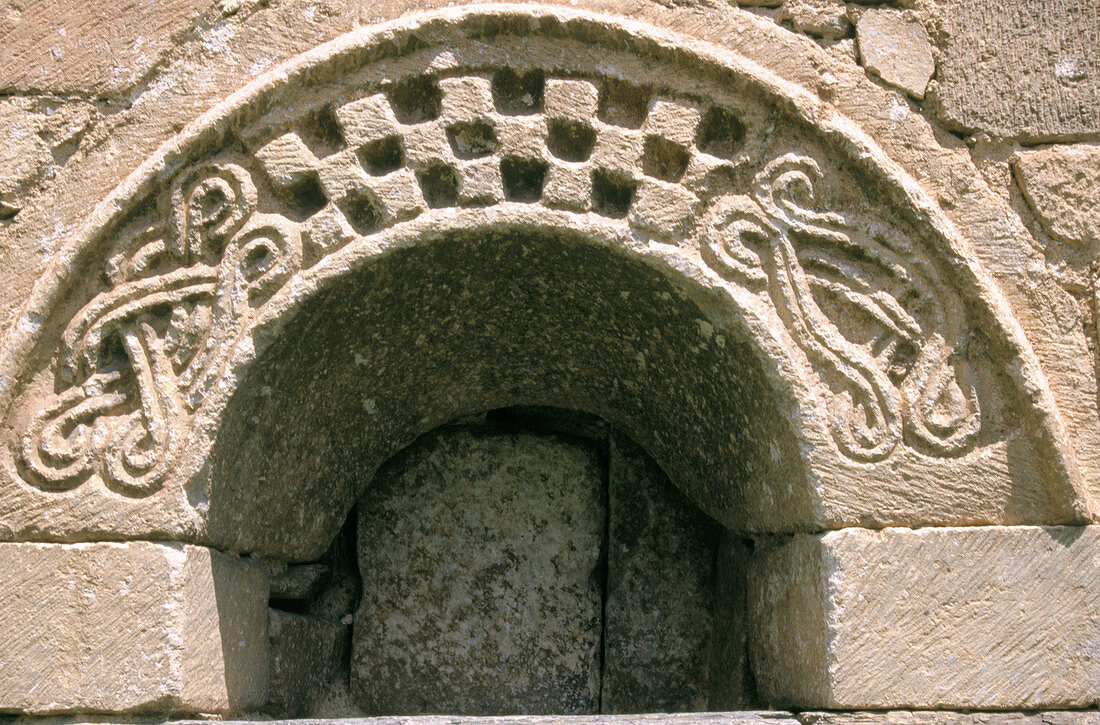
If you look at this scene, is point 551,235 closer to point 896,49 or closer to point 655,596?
point 896,49

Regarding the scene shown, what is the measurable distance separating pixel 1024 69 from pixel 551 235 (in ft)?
3.82

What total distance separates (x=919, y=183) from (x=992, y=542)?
81 centimetres

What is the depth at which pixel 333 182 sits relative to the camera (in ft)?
7.14

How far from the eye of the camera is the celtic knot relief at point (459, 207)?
83.6 inches

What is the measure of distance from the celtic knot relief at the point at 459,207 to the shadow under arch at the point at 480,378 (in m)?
0.11

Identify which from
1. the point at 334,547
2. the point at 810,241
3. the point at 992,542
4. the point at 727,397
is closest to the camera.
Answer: the point at 992,542

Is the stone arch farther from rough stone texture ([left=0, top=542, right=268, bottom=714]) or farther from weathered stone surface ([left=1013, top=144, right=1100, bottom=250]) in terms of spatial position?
weathered stone surface ([left=1013, top=144, right=1100, bottom=250])

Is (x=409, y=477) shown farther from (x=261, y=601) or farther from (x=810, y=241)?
(x=810, y=241)

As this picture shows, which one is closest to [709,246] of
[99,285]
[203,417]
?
[203,417]

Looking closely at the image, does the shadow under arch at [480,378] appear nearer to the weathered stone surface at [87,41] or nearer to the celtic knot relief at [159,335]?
the celtic knot relief at [159,335]

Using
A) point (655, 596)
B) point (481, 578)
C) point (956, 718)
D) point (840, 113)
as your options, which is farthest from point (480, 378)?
point (956, 718)

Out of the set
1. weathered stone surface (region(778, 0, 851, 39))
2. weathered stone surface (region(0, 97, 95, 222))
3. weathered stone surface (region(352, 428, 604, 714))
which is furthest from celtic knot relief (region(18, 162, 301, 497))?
weathered stone surface (region(778, 0, 851, 39))

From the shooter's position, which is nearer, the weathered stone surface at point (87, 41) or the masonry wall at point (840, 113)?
the masonry wall at point (840, 113)

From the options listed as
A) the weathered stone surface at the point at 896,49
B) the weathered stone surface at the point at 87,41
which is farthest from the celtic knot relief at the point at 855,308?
the weathered stone surface at the point at 87,41
